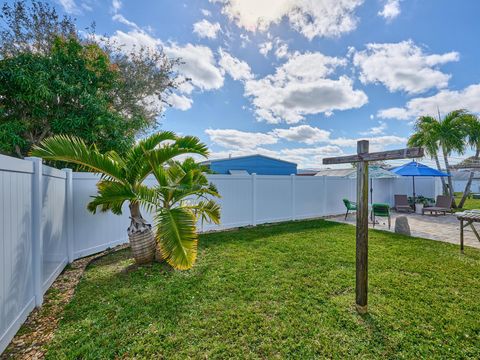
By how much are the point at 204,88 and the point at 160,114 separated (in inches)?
129

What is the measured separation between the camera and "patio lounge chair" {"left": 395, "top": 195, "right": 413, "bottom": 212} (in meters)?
12.2

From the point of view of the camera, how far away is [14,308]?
256cm

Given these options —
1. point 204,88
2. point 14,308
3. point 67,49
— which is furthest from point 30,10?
point 14,308

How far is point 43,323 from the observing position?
9.34ft

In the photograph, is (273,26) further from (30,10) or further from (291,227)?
(30,10)

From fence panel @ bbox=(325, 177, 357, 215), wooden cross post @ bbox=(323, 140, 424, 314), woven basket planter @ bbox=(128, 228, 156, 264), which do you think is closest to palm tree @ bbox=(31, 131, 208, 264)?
woven basket planter @ bbox=(128, 228, 156, 264)

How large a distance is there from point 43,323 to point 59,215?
2.00 metres

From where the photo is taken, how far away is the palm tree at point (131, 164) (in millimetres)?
3828

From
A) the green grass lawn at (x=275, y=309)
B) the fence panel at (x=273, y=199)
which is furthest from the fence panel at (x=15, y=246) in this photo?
the fence panel at (x=273, y=199)

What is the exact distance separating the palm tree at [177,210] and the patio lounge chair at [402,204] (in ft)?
37.7

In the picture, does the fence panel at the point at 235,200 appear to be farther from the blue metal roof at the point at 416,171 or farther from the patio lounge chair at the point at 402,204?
the patio lounge chair at the point at 402,204

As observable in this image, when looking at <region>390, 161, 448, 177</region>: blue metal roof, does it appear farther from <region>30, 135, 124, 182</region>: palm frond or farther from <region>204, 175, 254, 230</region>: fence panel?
<region>30, 135, 124, 182</region>: palm frond

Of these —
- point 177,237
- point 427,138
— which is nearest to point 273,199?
point 177,237

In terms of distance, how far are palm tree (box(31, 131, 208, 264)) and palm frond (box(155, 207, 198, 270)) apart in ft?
2.22
